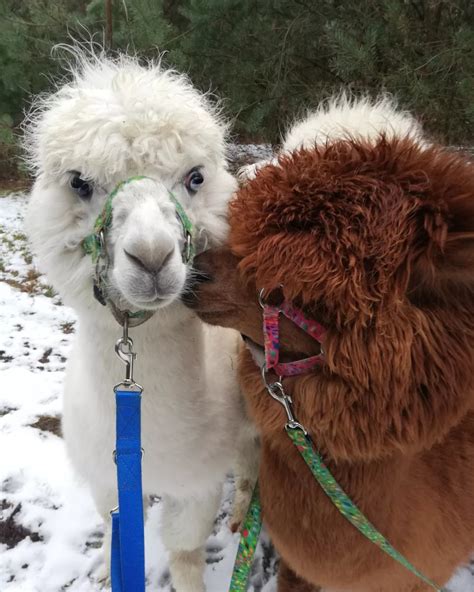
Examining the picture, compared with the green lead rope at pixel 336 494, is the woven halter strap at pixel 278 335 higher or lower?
higher

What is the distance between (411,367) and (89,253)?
2.72 feet

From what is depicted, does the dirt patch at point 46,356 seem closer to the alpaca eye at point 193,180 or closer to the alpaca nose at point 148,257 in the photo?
the alpaca eye at point 193,180

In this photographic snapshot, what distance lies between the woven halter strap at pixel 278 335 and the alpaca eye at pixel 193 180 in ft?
1.33

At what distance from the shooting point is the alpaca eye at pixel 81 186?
4.13 ft

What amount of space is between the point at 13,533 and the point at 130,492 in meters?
1.57

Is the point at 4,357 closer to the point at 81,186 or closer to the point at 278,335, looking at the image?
the point at 81,186

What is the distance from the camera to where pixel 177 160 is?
4.13 ft

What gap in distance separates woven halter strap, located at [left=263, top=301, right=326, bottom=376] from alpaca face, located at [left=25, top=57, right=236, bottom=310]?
225mm

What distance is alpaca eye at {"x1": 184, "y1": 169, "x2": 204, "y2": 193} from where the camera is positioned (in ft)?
4.35

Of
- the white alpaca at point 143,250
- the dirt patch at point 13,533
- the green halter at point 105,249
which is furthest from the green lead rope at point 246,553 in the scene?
the dirt patch at point 13,533

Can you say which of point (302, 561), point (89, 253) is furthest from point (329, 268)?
point (302, 561)

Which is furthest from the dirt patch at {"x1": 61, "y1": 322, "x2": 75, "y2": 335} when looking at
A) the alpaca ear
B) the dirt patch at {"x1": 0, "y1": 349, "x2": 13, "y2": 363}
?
the alpaca ear

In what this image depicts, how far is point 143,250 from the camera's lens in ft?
3.52

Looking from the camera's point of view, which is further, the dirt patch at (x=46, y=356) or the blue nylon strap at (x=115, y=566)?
the dirt patch at (x=46, y=356)
